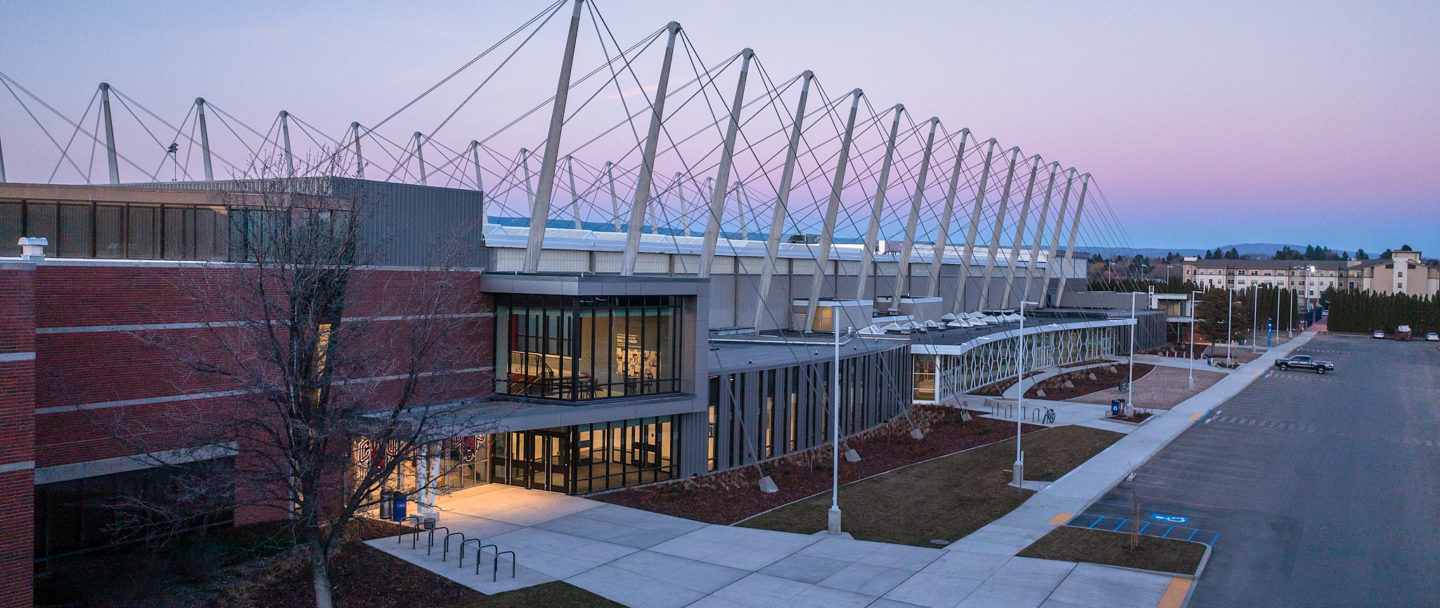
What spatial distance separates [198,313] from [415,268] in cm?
713

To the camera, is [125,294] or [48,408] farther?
[125,294]

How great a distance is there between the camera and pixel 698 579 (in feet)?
73.3

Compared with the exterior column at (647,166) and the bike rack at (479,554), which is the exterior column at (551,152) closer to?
the exterior column at (647,166)

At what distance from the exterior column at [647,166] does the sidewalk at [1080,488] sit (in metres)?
17.1

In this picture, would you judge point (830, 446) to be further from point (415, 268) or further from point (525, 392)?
point (415, 268)

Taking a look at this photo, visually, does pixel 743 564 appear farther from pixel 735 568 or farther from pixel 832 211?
pixel 832 211

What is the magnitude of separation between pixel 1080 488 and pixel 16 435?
31437 millimetres

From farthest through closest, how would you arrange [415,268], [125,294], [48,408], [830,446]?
[830,446] → [415,268] → [125,294] → [48,408]

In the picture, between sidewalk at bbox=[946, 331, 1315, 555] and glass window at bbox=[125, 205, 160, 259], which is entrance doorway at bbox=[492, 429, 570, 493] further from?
sidewalk at bbox=[946, 331, 1315, 555]

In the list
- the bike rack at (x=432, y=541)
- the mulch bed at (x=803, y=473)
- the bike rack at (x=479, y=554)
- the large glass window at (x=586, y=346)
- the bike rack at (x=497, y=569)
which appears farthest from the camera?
the large glass window at (x=586, y=346)

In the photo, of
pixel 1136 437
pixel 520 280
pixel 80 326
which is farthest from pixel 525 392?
→ pixel 1136 437

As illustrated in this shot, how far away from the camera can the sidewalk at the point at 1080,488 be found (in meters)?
26.7

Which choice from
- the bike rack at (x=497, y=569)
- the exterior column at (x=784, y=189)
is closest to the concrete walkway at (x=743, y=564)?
the bike rack at (x=497, y=569)

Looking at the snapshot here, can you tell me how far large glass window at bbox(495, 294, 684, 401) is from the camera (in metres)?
31.0
